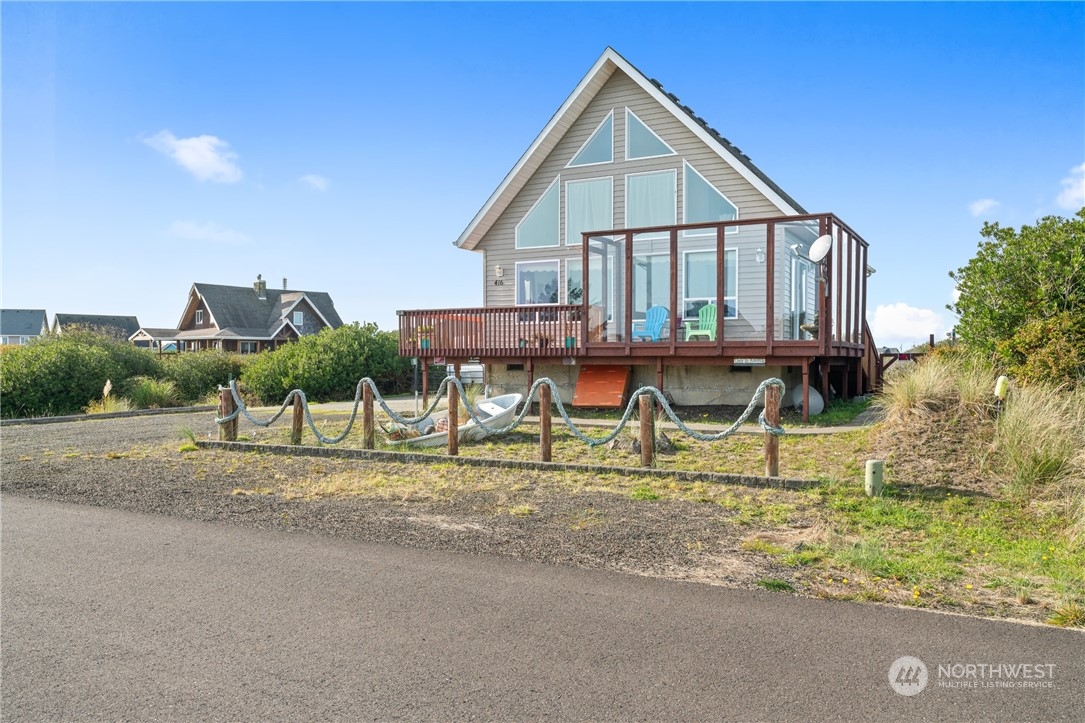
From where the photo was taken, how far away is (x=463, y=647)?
4305 millimetres

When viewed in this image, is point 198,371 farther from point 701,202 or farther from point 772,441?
point 772,441

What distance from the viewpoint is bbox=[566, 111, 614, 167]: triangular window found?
67.1 ft

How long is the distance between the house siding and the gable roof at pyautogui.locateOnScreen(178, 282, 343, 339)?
33.7 metres

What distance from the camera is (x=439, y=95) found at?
16.4 metres

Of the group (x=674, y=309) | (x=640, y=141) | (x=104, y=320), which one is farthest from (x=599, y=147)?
(x=104, y=320)

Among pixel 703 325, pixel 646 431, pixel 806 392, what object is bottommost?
pixel 646 431

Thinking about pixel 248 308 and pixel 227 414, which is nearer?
pixel 227 414

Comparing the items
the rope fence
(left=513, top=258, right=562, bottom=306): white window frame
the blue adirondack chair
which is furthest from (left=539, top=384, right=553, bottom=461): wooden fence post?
(left=513, top=258, right=562, bottom=306): white window frame

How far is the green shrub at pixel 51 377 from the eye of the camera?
864 inches

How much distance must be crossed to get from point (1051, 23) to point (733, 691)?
488 inches

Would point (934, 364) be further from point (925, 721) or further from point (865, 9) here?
point (925, 721)

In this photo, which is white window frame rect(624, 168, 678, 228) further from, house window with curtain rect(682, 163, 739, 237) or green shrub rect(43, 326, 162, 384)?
green shrub rect(43, 326, 162, 384)

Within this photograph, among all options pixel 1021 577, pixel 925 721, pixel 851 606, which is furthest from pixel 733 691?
pixel 1021 577

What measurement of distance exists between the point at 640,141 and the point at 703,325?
17.9 feet
